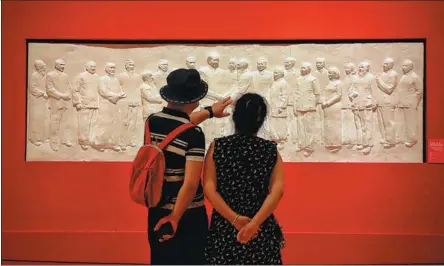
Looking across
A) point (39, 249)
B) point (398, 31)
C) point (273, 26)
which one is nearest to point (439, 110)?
point (398, 31)

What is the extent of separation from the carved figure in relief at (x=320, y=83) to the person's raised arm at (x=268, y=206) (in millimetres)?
2949

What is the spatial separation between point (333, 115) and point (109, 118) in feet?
8.34

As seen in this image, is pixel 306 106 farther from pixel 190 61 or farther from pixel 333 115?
pixel 190 61

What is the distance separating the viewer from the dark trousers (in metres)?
2.88

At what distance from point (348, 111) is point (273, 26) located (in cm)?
128

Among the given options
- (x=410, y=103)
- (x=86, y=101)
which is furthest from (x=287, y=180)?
(x=86, y=101)

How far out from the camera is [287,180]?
18.2ft

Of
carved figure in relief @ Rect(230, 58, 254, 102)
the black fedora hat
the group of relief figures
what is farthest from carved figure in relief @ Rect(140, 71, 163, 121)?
the black fedora hat

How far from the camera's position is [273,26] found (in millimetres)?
5590

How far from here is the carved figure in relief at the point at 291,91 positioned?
18.5 feet

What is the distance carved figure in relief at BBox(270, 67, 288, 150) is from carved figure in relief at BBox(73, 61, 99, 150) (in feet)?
6.57

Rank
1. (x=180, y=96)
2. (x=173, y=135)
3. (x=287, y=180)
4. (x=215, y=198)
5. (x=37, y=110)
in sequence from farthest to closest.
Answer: (x=37, y=110), (x=287, y=180), (x=180, y=96), (x=173, y=135), (x=215, y=198)

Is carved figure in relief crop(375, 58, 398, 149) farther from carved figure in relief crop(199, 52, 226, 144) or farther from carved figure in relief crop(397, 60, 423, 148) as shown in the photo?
carved figure in relief crop(199, 52, 226, 144)

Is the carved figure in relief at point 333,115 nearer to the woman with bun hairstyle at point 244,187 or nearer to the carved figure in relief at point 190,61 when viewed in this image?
the carved figure in relief at point 190,61
